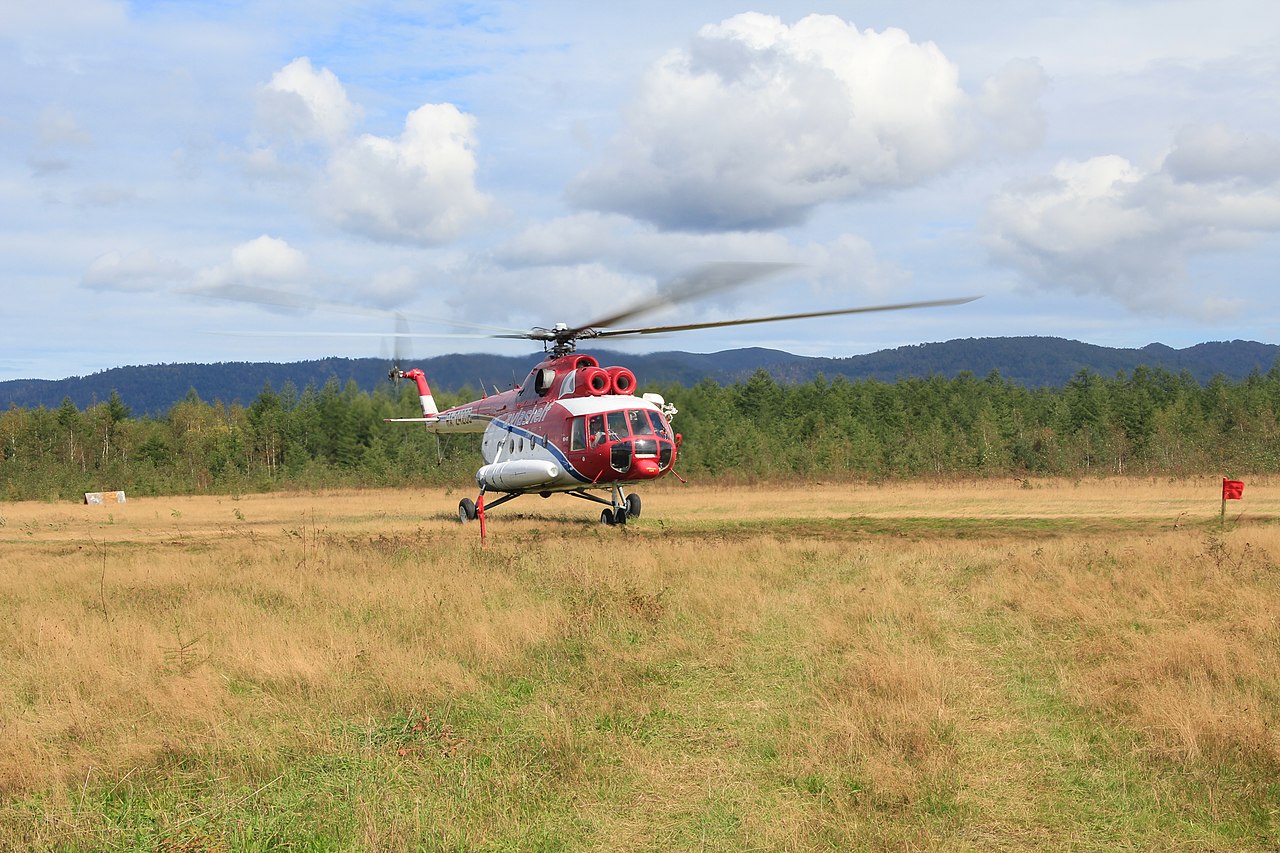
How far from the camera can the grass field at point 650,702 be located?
5469mm

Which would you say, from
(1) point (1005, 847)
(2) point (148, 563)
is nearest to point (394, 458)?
(2) point (148, 563)

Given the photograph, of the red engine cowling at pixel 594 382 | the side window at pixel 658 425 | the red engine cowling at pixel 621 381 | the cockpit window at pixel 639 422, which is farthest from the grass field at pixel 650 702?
the red engine cowling at pixel 621 381

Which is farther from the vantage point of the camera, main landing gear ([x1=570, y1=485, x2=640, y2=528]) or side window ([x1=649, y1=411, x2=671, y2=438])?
main landing gear ([x1=570, y1=485, x2=640, y2=528])

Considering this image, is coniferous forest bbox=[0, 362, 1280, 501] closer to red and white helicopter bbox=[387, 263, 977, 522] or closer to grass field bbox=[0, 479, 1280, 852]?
red and white helicopter bbox=[387, 263, 977, 522]

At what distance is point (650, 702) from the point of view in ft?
25.5

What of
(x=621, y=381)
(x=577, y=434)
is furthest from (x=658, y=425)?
(x=577, y=434)

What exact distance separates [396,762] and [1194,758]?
17.0ft

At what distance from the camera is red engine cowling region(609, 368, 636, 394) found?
79.8 feet

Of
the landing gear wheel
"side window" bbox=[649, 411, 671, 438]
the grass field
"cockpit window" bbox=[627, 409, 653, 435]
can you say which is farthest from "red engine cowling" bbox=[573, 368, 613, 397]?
the grass field

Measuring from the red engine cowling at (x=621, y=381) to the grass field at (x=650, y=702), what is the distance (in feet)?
30.7

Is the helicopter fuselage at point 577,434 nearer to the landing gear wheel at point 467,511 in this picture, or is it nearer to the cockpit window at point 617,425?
the cockpit window at point 617,425

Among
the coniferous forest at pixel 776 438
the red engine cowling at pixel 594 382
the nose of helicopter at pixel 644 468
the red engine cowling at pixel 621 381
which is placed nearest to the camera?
the nose of helicopter at pixel 644 468

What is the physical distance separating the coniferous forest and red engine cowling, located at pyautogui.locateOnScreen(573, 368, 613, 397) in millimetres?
22736

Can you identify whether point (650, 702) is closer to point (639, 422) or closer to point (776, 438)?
point (639, 422)
